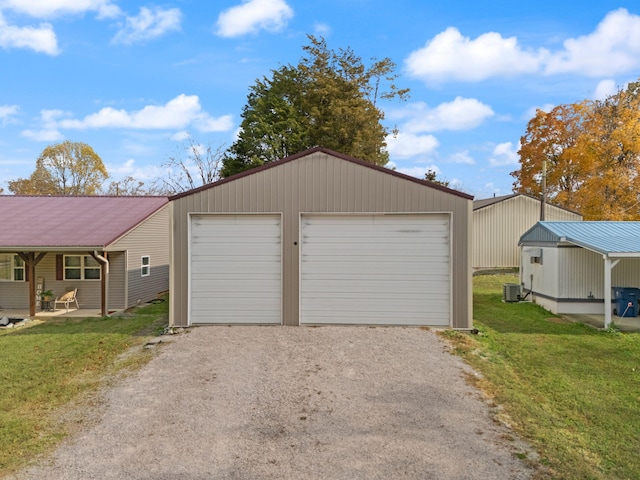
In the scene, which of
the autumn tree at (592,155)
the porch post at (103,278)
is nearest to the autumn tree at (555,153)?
the autumn tree at (592,155)

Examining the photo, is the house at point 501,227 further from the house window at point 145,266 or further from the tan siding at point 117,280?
the tan siding at point 117,280

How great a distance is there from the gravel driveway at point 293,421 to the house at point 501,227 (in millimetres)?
19611

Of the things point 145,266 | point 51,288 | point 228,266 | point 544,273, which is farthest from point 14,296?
point 544,273

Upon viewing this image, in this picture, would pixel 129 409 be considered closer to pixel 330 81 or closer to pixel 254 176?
pixel 254 176

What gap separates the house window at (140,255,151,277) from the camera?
654 inches

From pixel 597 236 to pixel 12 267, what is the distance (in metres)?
19.6

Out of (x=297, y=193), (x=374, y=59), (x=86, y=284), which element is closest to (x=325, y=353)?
(x=297, y=193)

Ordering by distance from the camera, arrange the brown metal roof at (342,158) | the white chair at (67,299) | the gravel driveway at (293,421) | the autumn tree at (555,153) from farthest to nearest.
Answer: the autumn tree at (555,153) → the white chair at (67,299) → the brown metal roof at (342,158) → the gravel driveway at (293,421)

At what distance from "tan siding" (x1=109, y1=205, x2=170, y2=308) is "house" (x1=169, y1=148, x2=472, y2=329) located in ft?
16.3

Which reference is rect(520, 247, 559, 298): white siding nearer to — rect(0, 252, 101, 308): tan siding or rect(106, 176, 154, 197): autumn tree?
rect(0, 252, 101, 308): tan siding

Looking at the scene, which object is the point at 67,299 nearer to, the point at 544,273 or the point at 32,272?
the point at 32,272

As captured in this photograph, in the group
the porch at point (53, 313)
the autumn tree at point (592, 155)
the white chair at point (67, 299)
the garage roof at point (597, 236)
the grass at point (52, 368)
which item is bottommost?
the grass at point (52, 368)

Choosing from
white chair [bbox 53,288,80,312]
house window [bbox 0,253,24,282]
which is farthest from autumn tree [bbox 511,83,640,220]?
house window [bbox 0,253,24,282]

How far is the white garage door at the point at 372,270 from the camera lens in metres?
10.6
